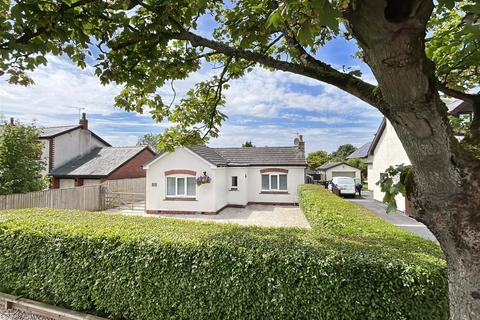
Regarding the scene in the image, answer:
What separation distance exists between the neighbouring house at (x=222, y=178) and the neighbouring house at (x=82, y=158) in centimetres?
353

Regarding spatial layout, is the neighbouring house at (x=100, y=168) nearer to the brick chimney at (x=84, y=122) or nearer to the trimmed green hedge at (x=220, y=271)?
the brick chimney at (x=84, y=122)

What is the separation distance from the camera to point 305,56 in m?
2.76

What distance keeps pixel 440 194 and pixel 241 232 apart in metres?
3.48

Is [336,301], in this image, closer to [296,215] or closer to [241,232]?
[241,232]

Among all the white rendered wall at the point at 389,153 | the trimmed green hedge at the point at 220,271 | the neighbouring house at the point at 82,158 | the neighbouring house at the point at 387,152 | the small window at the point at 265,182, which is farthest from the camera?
the neighbouring house at the point at 82,158

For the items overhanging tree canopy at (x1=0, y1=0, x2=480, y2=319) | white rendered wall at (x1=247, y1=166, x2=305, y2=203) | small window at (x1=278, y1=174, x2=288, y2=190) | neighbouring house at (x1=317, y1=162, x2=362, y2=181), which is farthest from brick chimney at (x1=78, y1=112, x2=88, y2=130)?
neighbouring house at (x1=317, y1=162, x2=362, y2=181)

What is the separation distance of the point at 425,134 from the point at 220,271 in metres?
3.11

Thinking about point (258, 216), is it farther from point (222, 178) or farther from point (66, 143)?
point (66, 143)

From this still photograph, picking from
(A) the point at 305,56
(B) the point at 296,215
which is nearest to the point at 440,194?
(A) the point at 305,56

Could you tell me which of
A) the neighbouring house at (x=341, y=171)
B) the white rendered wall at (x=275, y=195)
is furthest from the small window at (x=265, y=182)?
the neighbouring house at (x=341, y=171)

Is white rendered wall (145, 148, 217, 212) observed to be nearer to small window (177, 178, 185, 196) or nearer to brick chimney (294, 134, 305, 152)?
small window (177, 178, 185, 196)

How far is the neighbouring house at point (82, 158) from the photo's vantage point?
779 inches

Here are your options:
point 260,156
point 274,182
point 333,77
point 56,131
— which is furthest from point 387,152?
point 56,131

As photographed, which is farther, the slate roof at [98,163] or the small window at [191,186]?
the slate roof at [98,163]
